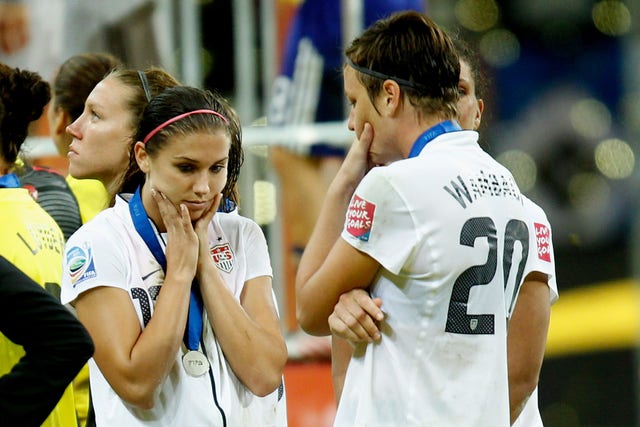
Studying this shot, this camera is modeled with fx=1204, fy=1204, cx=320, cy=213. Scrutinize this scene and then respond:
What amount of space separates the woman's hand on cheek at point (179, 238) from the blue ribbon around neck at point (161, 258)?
0.15 ft

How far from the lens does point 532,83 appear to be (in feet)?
39.1

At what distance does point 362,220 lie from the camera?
266 centimetres

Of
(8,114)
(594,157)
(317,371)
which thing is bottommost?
(594,157)

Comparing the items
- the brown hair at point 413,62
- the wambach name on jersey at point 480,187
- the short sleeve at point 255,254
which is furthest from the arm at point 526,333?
the short sleeve at point 255,254

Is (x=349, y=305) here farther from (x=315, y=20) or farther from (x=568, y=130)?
(x=568, y=130)

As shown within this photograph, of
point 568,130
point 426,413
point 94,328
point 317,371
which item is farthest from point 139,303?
point 568,130

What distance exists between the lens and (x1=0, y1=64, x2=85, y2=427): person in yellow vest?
3.08 meters

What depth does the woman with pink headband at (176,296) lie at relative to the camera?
2.72 m

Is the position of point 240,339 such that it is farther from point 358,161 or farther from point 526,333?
point 526,333

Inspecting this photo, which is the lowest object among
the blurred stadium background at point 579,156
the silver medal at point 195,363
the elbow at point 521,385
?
the blurred stadium background at point 579,156

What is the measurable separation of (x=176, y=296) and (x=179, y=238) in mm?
153

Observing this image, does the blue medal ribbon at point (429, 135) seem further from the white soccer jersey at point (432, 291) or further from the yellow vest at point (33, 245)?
the yellow vest at point (33, 245)

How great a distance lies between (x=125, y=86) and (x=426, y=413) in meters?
1.23

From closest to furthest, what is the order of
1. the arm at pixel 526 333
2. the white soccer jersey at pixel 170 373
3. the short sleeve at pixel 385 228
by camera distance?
the short sleeve at pixel 385 228 → the white soccer jersey at pixel 170 373 → the arm at pixel 526 333
